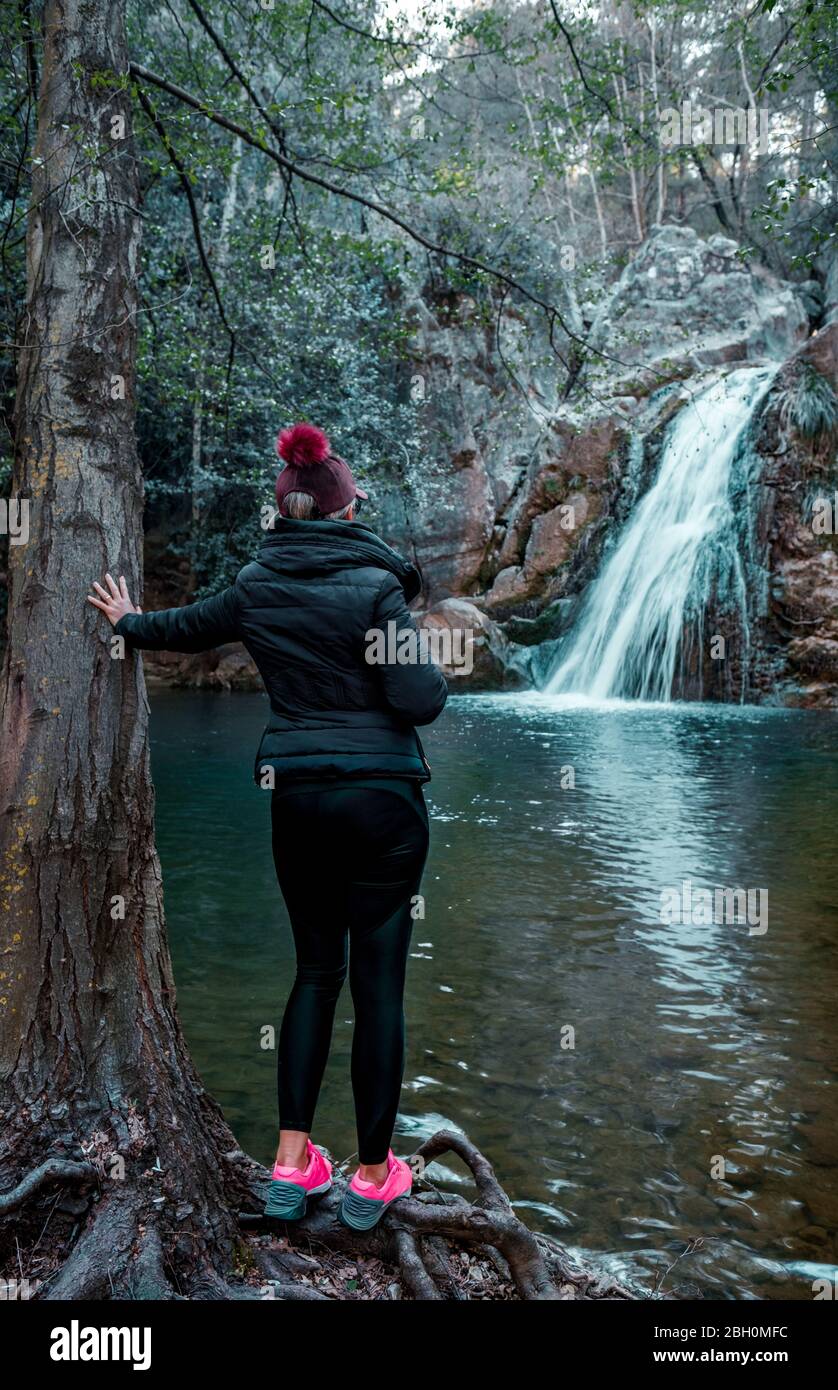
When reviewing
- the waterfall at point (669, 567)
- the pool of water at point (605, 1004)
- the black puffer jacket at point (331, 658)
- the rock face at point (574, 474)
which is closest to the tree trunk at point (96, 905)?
the black puffer jacket at point (331, 658)

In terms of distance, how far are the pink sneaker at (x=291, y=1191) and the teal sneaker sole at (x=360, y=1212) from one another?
0.41ft

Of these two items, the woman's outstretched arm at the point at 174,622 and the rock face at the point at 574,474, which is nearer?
the woman's outstretched arm at the point at 174,622

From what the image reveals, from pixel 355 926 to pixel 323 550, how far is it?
1.04 m

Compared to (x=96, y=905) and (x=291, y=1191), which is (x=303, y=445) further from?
(x=291, y=1191)

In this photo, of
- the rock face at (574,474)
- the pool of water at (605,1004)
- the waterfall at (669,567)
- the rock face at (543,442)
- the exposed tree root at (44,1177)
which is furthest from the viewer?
the rock face at (543,442)

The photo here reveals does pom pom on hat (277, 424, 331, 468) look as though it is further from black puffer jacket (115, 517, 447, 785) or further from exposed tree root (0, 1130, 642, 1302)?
exposed tree root (0, 1130, 642, 1302)

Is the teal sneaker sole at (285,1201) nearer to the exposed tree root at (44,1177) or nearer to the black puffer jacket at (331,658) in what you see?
the exposed tree root at (44,1177)

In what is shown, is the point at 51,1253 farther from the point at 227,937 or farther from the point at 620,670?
the point at 620,670

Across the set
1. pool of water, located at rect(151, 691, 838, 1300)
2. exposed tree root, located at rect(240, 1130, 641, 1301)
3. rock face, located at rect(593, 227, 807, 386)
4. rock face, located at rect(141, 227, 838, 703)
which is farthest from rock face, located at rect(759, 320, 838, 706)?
exposed tree root, located at rect(240, 1130, 641, 1301)

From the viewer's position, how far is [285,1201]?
2604mm

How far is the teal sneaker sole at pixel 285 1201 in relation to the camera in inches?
102

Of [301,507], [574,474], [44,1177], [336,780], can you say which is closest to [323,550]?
[301,507]

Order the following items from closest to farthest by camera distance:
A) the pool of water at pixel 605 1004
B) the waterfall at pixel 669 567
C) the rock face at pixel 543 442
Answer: the pool of water at pixel 605 1004 → the waterfall at pixel 669 567 → the rock face at pixel 543 442

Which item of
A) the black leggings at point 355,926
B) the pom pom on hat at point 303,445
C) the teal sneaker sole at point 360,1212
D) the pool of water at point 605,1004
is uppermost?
the pom pom on hat at point 303,445
